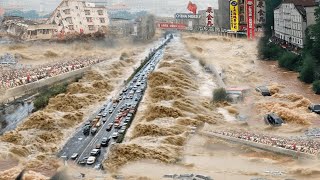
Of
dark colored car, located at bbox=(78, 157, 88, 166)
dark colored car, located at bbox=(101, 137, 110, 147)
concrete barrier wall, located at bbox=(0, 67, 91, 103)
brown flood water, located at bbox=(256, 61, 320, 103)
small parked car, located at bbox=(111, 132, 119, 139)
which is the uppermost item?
concrete barrier wall, located at bbox=(0, 67, 91, 103)

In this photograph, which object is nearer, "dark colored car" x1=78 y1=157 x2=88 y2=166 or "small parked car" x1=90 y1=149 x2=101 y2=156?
"dark colored car" x1=78 y1=157 x2=88 y2=166

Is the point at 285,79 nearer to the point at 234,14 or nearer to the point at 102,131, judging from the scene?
the point at 102,131

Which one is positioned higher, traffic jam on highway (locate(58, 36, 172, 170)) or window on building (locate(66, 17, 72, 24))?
window on building (locate(66, 17, 72, 24))

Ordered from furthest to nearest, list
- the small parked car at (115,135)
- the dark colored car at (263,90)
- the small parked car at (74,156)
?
A: the dark colored car at (263,90), the small parked car at (115,135), the small parked car at (74,156)

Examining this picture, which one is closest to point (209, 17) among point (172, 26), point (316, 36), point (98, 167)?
point (172, 26)

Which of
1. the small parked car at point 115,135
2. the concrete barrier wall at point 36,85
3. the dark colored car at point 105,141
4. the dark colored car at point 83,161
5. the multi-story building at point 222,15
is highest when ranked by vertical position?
the multi-story building at point 222,15

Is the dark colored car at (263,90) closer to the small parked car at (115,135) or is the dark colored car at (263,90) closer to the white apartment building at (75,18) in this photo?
the small parked car at (115,135)

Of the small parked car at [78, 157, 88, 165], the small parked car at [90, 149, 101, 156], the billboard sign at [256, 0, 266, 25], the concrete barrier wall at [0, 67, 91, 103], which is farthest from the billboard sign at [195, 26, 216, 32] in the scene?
the small parked car at [78, 157, 88, 165]

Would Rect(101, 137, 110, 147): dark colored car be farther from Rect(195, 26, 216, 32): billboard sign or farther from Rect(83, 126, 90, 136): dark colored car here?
Rect(195, 26, 216, 32): billboard sign

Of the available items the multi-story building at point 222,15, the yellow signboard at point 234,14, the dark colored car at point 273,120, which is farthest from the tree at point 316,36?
the multi-story building at point 222,15
